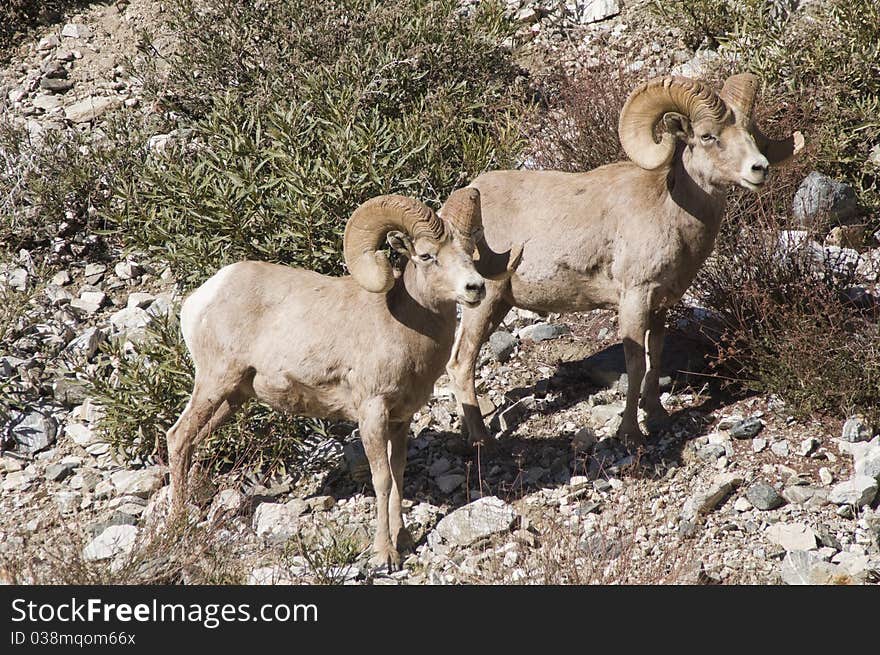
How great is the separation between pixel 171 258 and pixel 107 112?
406cm

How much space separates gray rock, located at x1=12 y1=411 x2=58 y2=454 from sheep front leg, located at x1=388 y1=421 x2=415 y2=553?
3.23m

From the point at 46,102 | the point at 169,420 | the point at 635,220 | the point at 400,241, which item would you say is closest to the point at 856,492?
the point at 635,220

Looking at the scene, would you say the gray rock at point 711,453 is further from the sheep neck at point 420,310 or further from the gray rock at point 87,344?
the gray rock at point 87,344

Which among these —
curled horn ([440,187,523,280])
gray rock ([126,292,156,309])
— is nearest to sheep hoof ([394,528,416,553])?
curled horn ([440,187,523,280])

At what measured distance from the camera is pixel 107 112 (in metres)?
12.0

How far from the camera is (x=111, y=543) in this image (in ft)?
21.7

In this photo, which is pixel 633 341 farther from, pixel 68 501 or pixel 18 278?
pixel 18 278

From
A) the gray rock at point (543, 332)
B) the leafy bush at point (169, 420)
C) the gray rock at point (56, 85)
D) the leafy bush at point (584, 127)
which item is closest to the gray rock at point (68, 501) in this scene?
the leafy bush at point (169, 420)

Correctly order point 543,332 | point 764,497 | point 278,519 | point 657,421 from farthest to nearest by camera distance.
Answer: point 543,332 → point 657,421 → point 278,519 → point 764,497

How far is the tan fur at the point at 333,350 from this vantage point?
20.9 ft

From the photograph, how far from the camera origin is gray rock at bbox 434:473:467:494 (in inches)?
292

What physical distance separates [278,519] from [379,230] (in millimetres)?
2316

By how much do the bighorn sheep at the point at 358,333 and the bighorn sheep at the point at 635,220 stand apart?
0.91 metres

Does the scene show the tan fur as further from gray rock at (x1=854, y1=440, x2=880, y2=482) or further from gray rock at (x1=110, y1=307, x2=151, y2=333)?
gray rock at (x1=854, y1=440, x2=880, y2=482)
